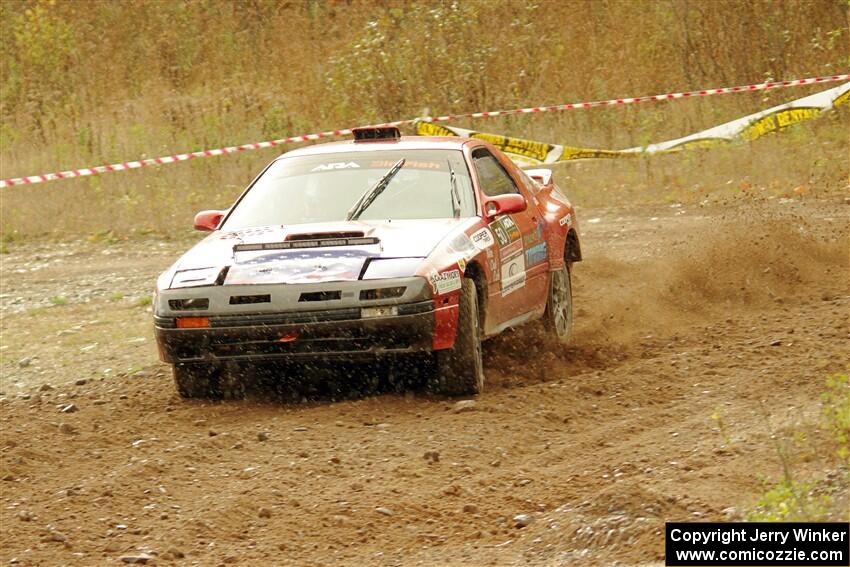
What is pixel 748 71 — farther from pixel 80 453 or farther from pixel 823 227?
pixel 80 453

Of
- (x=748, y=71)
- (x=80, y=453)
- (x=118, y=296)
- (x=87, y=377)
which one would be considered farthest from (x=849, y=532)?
(x=748, y=71)

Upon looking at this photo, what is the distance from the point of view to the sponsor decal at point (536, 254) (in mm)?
9617

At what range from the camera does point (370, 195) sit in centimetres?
914

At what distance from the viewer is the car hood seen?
805cm

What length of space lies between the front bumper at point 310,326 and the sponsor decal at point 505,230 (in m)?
1.20

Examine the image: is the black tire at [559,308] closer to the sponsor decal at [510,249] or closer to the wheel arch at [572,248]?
the wheel arch at [572,248]

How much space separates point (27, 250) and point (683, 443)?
39.8 feet

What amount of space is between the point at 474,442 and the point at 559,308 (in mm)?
3080

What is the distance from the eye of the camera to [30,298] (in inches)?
564

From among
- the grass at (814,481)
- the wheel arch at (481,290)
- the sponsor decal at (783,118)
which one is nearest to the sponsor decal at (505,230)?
the wheel arch at (481,290)

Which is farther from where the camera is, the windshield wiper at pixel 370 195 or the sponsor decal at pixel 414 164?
the sponsor decal at pixel 414 164

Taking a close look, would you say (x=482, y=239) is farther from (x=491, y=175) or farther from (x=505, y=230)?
(x=491, y=175)

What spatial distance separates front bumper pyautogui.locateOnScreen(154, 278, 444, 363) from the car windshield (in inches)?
44.4

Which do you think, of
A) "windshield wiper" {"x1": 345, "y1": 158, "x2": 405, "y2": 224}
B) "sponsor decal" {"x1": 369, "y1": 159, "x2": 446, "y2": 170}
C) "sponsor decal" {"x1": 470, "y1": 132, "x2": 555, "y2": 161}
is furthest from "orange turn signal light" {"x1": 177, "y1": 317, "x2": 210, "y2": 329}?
"sponsor decal" {"x1": 470, "y1": 132, "x2": 555, "y2": 161}
